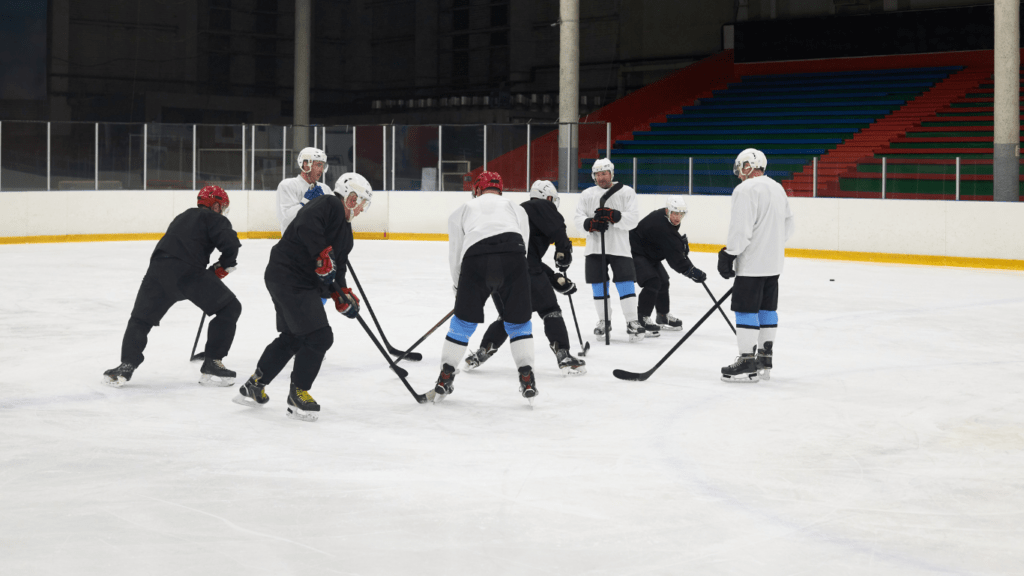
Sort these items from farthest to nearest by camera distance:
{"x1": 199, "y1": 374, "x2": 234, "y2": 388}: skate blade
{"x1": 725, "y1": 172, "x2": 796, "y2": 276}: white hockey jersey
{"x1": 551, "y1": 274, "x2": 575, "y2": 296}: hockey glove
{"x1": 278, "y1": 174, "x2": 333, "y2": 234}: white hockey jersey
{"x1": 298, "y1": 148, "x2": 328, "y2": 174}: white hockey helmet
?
{"x1": 278, "y1": 174, "x2": 333, "y2": 234}: white hockey jersey, {"x1": 298, "y1": 148, "x2": 328, "y2": 174}: white hockey helmet, {"x1": 551, "y1": 274, "x2": 575, "y2": 296}: hockey glove, {"x1": 725, "y1": 172, "x2": 796, "y2": 276}: white hockey jersey, {"x1": 199, "y1": 374, "x2": 234, "y2": 388}: skate blade

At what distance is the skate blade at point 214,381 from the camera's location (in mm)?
5688

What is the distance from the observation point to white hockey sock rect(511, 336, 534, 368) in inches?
203

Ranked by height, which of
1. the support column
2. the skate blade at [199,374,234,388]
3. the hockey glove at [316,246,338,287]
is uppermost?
the support column

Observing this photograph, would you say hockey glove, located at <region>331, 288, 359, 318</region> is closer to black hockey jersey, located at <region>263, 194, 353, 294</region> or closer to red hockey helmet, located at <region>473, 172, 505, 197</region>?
black hockey jersey, located at <region>263, 194, 353, 294</region>

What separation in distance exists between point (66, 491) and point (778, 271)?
377 cm

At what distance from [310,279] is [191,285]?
1109mm

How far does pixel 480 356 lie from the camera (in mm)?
6215

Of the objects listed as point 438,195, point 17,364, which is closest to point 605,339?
point 17,364

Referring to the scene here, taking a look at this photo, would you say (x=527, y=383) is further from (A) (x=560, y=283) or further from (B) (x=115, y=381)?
(B) (x=115, y=381)

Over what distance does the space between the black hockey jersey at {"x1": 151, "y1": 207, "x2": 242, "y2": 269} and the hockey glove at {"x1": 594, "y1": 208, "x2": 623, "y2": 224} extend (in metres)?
2.53

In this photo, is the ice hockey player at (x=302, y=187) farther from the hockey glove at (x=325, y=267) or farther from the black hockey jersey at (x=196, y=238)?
the hockey glove at (x=325, y=267)

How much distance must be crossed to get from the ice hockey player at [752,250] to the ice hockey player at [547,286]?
0.88 meters

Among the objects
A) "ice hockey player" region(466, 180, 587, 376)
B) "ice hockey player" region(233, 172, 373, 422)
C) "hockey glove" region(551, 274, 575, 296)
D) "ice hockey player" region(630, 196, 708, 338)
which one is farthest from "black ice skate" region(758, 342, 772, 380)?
"ice hockey player" region(233, 172, 373, 422)

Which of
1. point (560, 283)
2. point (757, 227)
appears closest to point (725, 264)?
point (757, 227)
